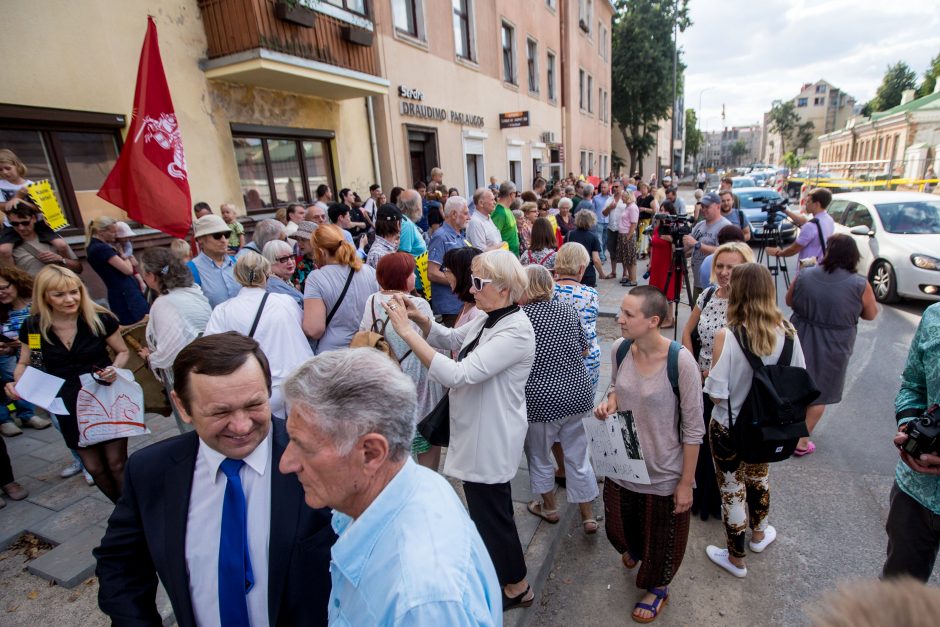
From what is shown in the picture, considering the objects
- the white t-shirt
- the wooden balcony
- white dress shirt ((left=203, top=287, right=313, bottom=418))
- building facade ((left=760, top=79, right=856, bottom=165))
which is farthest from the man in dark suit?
building facade ((left=760, top=79, right=856, bottom=165))

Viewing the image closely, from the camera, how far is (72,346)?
3.10 meters

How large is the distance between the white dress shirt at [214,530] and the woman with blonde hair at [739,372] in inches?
88.7

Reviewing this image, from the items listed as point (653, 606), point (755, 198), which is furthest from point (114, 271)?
point (755, 198)

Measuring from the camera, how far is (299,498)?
4.89 ft

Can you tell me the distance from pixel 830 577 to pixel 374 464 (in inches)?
119

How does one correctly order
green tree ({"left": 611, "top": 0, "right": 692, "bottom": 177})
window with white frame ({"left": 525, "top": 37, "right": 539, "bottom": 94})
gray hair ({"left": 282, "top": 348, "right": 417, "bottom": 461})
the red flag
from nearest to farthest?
gray hair ({"left": 282, "top": 348, "right": 417, "bottom": 461}), the red flag, window with white frame ({"left": 525, "top": 37, "right": 539, "bottom": 94}), green tree ({"left": 611, "top": 0, "right": 692, "bottom": 177})

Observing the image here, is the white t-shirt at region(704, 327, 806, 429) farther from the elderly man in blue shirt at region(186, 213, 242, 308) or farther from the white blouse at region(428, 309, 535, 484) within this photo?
the elderly man in blue shirt at region(186, 213, 242, 308)

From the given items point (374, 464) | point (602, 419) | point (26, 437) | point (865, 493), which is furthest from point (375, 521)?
point (26, 437)

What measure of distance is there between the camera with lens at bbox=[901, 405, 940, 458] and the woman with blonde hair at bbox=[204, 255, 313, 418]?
2869 millimetres

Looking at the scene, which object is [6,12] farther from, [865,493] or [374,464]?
[865,493]

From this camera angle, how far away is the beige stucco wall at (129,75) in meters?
5.41

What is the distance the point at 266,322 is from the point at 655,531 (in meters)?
2.49

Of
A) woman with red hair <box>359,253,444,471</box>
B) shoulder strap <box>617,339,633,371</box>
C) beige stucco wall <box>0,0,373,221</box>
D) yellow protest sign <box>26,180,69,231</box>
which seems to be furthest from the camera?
beige stucco wall <box>0,0,373,221</box>

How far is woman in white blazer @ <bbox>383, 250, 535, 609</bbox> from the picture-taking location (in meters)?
2.22
